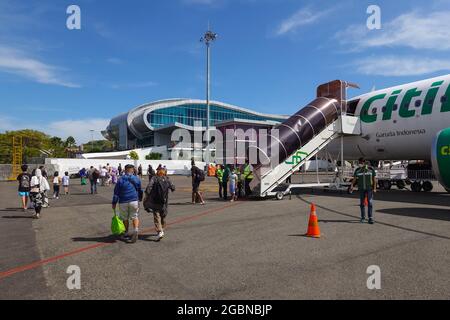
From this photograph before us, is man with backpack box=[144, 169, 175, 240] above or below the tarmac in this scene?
above

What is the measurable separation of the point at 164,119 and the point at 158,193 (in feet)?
305

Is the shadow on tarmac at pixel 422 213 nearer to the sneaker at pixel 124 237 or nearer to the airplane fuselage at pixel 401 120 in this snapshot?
the airplane fuselage at pixel 401 120

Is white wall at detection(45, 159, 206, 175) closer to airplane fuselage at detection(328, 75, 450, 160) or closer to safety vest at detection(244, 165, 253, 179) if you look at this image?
safety vest at detection(244, 165, 253, 179)

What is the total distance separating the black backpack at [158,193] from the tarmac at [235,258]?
93 centimetres

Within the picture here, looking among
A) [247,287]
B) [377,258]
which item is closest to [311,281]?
[247,287]

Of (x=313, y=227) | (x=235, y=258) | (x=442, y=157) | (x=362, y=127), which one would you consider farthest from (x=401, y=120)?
(x=235, y=258)

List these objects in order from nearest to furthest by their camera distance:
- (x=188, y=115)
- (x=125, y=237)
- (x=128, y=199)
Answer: (x=128, y=199)
(x=125, y=237)
(x=188, y=115)

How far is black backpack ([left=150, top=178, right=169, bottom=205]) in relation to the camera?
26.0 ft

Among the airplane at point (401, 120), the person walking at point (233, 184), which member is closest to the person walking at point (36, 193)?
the person walking at point (233, 184)

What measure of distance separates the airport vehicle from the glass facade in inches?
3180

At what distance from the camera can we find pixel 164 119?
324 feet

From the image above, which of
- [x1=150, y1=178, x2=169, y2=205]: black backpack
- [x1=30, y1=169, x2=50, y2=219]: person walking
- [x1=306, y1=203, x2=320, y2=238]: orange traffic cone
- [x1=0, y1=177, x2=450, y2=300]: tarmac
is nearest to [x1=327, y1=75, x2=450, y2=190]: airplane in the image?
[x1=0, y1=177, x2=450, y2=300]: tarmac

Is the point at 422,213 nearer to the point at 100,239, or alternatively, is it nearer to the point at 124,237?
the point at 124,237

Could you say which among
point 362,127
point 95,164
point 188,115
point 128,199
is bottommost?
point 128,199
